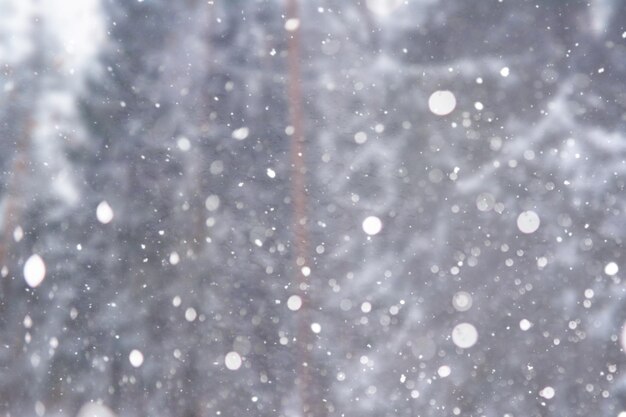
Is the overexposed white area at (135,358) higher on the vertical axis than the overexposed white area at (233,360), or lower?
higher

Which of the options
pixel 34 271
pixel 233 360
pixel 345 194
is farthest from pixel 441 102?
pixel 34 271

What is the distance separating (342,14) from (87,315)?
1.03ft

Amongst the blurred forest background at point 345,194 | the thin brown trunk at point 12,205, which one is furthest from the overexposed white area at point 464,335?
the thin brown trunk at point 12,205

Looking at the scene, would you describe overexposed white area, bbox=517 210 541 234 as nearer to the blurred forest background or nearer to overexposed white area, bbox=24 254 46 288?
the blurred forest background

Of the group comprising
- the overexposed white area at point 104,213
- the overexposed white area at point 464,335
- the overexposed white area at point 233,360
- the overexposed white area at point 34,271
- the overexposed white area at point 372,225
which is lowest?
the overexposed white area at point 464,335

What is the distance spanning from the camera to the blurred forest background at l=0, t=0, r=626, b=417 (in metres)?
0.48

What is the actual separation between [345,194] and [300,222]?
40 mm

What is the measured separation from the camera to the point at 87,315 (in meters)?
0.55

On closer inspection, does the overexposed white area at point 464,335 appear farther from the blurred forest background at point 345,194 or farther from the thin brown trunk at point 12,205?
the thin brown trunk at point 12,205

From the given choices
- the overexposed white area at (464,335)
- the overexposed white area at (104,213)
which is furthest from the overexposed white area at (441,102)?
the overexposed white area at (104,213)

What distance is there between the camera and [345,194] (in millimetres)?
498

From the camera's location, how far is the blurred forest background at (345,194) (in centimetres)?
48

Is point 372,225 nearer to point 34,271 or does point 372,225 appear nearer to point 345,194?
point 345,194

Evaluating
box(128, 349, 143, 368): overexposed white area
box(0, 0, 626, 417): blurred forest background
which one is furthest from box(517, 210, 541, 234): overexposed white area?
box(128, 349, 143, 368): overexposed white area
